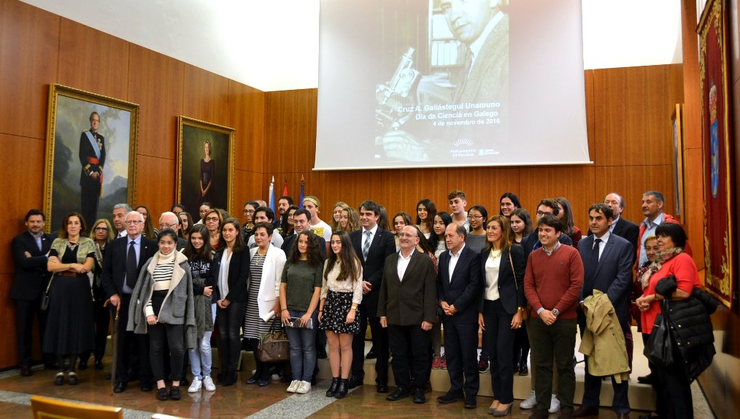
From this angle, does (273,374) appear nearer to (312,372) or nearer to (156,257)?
(312,372)

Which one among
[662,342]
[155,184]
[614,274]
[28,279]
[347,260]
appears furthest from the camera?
[155,184]

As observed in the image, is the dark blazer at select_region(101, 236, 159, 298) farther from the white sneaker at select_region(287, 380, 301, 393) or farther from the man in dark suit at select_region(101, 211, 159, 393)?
the white sneaker at select_region(287, 380, 301, 393)

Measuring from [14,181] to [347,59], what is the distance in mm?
5258

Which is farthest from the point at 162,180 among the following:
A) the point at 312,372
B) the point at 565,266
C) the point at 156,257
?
the point at 565,266

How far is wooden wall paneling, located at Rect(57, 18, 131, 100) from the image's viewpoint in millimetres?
6887

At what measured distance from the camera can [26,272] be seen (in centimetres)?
599

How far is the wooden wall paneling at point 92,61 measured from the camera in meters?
6.89

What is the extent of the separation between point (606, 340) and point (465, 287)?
3.77 feet

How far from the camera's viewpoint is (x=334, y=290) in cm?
511

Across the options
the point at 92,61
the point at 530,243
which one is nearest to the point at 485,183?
the point at 530,243

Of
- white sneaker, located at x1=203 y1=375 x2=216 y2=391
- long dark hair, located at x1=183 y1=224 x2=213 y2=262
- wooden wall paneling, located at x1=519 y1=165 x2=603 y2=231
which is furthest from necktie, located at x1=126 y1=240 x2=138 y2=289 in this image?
wooden wall paneling, located at x1=519 y1=165 x2=603 y2=231

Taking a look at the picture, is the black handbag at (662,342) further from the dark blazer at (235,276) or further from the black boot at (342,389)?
the dark blazer at (235,276)

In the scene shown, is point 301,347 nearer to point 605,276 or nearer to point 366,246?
point 366,246

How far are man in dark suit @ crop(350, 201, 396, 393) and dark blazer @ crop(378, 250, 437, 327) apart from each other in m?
0.37
